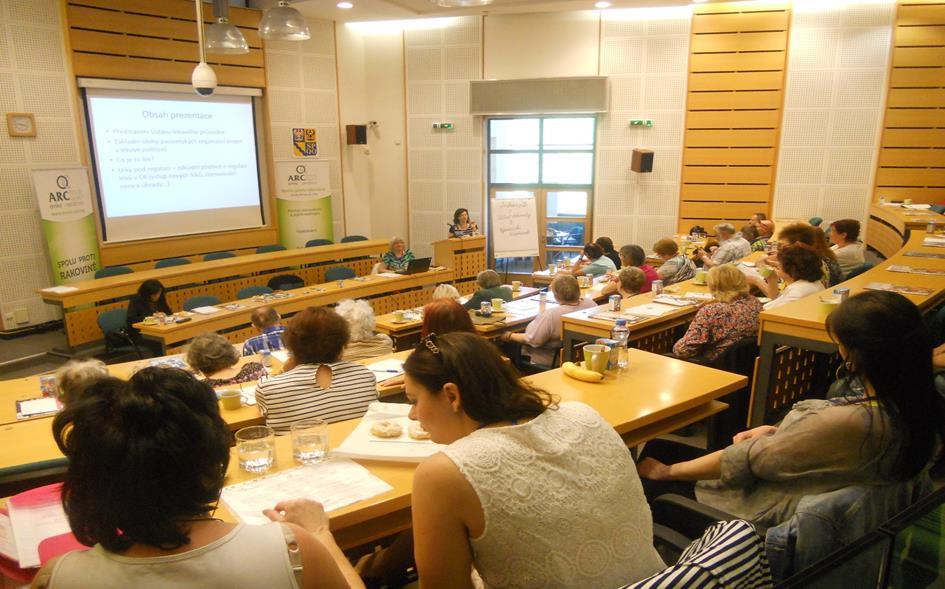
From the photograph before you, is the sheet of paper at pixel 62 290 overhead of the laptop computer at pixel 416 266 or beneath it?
overhead

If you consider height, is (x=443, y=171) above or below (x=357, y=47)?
below

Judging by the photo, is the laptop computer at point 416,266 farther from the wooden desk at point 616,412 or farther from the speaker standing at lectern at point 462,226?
the wooden desk at point 616,412

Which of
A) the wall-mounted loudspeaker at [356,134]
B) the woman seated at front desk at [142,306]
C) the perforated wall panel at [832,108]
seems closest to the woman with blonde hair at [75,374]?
the woman seated at front desk at [142,306]

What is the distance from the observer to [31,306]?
25.1ft

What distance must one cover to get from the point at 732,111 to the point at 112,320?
351 inches

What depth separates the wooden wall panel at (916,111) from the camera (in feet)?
29.0

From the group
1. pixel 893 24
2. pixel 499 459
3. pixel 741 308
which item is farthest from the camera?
pixel 893 24

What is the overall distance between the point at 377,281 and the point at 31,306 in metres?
4.17

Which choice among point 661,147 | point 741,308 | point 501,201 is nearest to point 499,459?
point 741,308

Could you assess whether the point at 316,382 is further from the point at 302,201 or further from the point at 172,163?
the point at 302,201

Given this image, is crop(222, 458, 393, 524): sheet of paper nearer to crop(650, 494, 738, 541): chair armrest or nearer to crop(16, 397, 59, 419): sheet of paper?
crop(650, 494, 738, 541): chair armrest

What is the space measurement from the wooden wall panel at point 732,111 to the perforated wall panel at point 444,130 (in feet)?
11.3

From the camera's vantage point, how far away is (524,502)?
1.39 metres

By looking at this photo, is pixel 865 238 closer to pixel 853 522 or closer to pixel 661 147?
pixel 661 147
